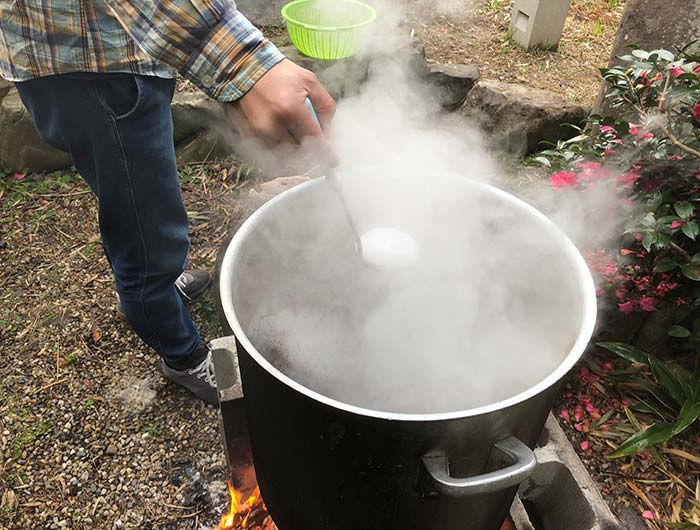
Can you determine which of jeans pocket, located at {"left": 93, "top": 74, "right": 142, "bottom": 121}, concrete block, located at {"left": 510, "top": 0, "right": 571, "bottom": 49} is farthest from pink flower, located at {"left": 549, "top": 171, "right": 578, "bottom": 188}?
concrete block, located at {"left": 510, "top": 0, "right": 571, "bottom": 49}

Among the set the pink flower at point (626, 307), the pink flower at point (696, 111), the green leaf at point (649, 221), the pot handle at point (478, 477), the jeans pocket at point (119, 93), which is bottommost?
the pink flower at point (626, 307)

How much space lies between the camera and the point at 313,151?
1502 millimetres

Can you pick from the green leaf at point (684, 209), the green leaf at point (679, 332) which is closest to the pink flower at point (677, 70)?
the green leaf at point (684, 209)

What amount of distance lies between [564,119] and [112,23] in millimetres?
3450

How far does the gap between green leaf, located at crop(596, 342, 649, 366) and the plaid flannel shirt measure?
209 centimetres

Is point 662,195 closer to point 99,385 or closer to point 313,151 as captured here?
point 313,151

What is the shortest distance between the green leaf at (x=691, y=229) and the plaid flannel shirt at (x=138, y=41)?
5.41ft

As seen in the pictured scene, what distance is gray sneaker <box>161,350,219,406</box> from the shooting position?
276cm

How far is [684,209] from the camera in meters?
2.13

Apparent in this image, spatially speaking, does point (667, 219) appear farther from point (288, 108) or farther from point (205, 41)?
point (205, 41)

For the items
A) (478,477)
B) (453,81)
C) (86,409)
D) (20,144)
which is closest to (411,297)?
(478,477)

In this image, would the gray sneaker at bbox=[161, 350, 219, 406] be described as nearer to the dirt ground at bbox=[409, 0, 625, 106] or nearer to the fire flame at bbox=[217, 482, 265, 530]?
the fire flame at bbox=[217, 482, 265, 530]

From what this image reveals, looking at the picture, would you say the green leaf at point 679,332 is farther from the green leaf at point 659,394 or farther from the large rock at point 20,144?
the large rock at point 20,144

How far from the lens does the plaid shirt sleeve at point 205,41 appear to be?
1.46 meters
